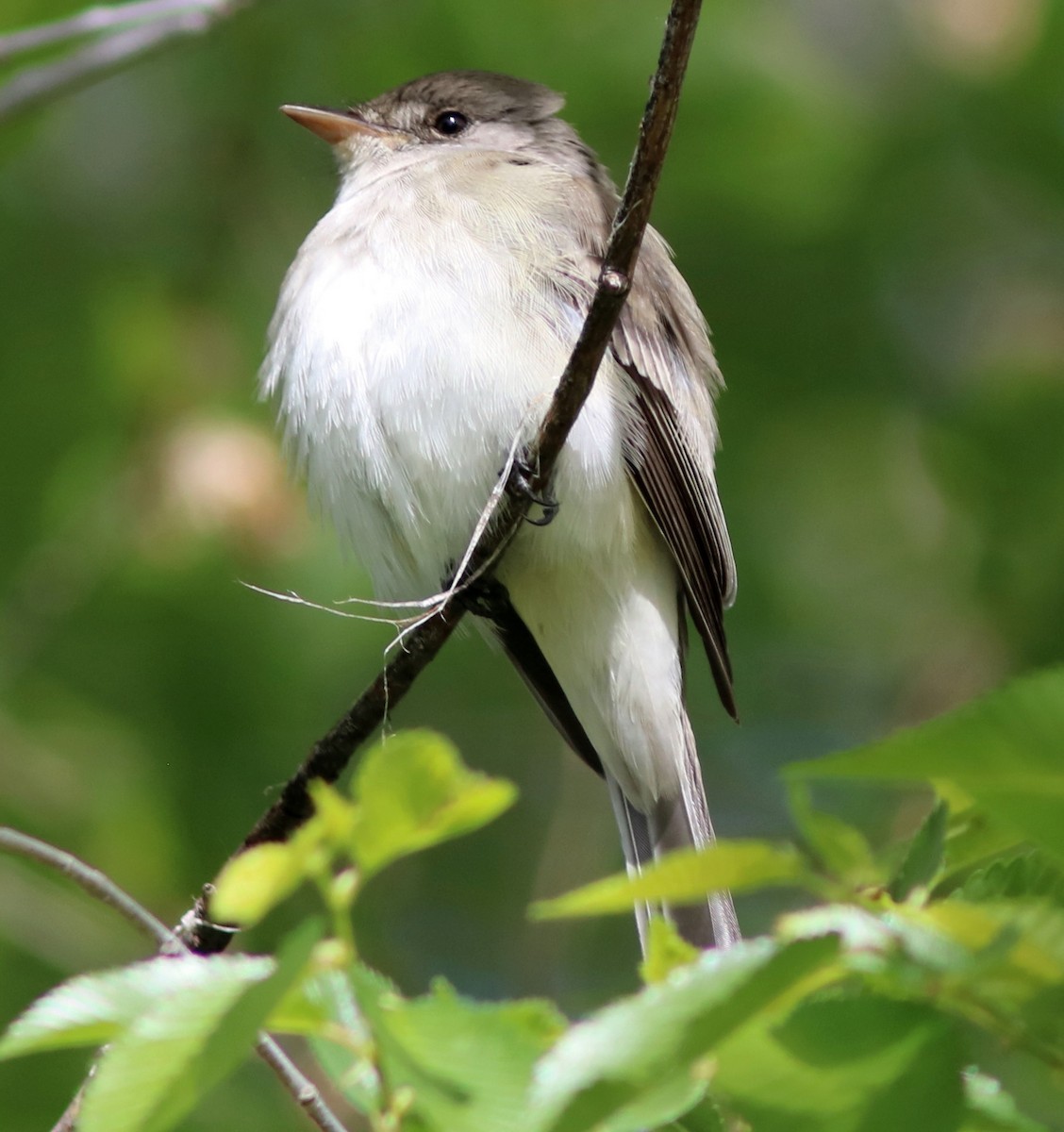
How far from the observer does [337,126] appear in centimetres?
436

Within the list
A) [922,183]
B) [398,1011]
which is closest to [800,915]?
[398,1011]

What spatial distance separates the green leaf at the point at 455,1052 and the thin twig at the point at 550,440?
4.27ft

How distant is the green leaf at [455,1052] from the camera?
4.19 ft

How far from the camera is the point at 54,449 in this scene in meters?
5.14

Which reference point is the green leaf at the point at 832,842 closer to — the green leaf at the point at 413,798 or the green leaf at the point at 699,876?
the green leaf at the point at 699,876

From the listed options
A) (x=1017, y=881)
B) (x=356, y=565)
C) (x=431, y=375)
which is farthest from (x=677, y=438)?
(x=1017, y=881)

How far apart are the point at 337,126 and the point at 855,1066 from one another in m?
3.58

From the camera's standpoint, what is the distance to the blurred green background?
17.1ft

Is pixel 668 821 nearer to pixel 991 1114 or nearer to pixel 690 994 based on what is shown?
pixel 991 1114

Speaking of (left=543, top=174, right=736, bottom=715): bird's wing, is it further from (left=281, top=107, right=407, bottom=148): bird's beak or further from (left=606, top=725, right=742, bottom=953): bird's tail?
(left=281, top=107, right=407, bottom=148): bird's beak

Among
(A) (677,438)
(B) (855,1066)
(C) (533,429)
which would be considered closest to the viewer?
(B) (855,1066)

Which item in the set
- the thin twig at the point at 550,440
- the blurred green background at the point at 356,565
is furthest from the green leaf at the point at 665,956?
the blurred green background at the point at 356,565

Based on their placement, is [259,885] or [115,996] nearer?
[259,885]

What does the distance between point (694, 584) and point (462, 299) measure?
2.94 ft
